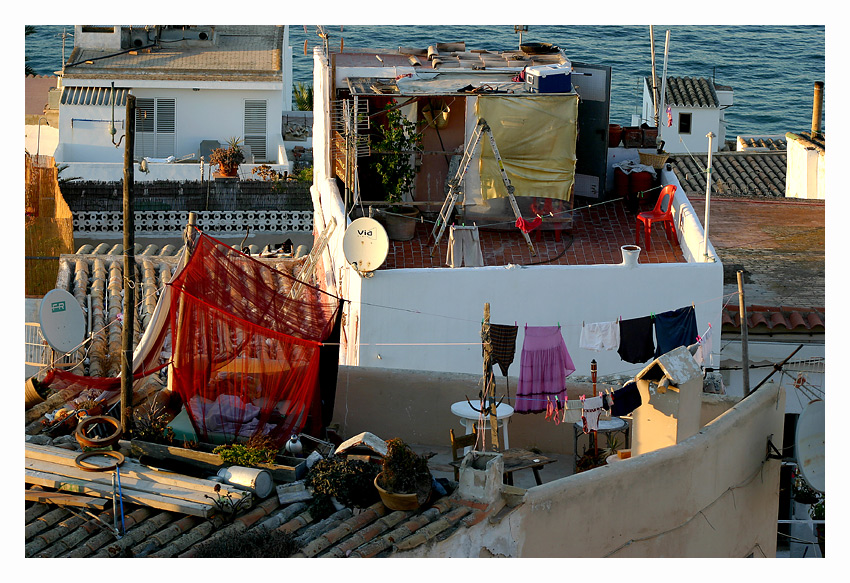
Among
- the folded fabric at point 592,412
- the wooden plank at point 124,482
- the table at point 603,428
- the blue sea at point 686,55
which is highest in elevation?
the blue sea at point 686,55

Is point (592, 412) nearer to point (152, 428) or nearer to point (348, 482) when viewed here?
point (348, 482)

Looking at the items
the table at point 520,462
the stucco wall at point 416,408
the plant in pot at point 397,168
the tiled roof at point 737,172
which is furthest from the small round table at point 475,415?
the tiled roof at point 737,172

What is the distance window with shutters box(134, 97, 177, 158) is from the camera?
119ft

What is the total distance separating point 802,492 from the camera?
789 inches

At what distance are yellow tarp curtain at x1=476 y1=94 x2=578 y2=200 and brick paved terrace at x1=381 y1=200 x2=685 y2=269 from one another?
688mm

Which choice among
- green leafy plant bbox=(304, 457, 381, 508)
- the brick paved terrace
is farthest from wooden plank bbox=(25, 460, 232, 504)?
the brick paved terrace

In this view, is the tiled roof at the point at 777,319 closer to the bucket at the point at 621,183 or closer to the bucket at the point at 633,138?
the bucket at the point at 621,183

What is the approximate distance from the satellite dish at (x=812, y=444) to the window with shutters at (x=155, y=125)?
26.0m

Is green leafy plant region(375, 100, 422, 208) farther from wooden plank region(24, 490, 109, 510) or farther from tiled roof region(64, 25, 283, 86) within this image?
tiled roof region(64, 25, 283, 86)

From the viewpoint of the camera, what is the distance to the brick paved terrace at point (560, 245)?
19547 mm

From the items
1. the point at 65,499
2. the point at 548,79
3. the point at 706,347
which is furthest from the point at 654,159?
the point at 65,499

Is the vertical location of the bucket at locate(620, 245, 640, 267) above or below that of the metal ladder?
below

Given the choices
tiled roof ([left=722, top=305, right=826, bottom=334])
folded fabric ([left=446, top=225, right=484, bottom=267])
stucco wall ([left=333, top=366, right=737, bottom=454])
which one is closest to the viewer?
stucco wall ([left=333, top=366, right=737, bottom=454])
